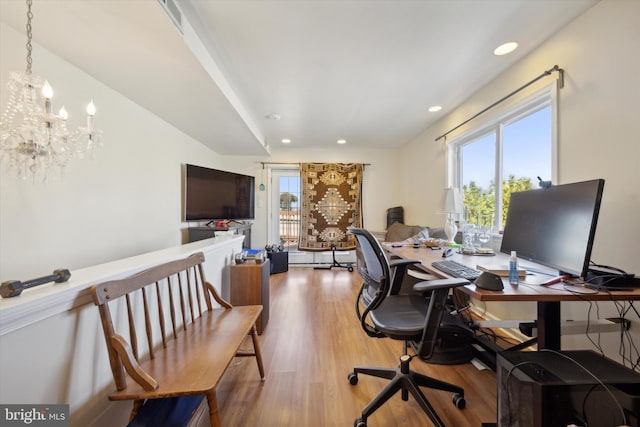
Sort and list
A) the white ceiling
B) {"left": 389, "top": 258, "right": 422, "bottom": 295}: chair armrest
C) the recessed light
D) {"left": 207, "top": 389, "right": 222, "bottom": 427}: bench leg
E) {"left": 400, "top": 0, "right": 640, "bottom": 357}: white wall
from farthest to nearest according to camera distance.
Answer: the recessed light < {"left": 389, "top": 258, "right": 422, "bottom": 295}: chair armrest < the white ceiling < {"left": 400, "top": 0, "right": 640, "bottom": 357}: white wall < {"left": 207, "top": 389, "right": 222, "bottom": 427}: bench leg

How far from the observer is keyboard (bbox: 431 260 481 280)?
4.19 ft

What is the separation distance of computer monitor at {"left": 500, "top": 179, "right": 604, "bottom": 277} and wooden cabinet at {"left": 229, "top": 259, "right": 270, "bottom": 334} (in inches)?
74.3

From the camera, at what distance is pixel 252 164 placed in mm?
5074

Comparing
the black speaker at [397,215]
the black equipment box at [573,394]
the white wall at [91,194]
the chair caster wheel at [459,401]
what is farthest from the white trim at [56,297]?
the black speaker at [397,215]

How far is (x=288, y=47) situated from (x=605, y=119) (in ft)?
7.01

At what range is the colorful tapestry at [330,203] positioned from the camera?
5.08 meters

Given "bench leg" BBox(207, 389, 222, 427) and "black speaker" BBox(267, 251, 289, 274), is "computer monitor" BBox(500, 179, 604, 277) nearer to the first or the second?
"bench leg" BBox(207, 389, 222, 427)

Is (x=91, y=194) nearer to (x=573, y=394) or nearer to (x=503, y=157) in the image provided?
(x=573, y=394)

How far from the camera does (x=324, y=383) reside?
5.38ft

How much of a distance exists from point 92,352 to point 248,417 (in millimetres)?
846

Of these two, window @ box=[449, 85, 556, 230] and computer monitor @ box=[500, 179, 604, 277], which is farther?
window @ box=[449, 85, 556, 230]

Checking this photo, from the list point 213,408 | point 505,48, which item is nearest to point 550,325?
point 213,408

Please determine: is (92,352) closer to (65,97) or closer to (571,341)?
(65,97)

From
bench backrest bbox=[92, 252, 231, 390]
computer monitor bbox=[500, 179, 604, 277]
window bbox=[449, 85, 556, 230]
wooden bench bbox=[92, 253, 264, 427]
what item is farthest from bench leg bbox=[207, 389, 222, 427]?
window bbox=[449, 85, 556, 230]
